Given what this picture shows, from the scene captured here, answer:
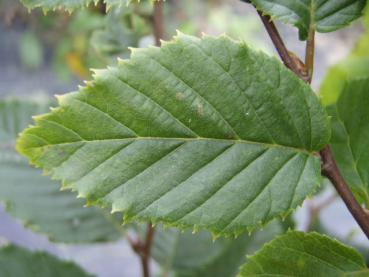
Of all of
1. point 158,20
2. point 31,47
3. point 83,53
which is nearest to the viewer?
point 158,20

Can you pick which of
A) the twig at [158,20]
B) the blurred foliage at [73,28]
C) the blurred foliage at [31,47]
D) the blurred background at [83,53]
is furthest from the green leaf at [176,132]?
the blurred foliage at [31,47]

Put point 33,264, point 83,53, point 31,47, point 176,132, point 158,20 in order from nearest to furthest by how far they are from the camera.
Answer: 1. point 176,132
2. point 158,20
3. point 33,264
4. point 83,53
5. point 31,47

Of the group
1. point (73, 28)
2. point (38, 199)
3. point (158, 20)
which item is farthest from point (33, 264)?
point (73, 28)

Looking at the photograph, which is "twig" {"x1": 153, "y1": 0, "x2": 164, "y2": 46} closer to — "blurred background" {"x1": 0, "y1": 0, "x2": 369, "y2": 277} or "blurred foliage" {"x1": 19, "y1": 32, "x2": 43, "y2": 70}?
"blurred background" {"x1": 0, "y1": 0, "x2": 369, "y2": 277}

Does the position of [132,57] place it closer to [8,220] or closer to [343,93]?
[343,93]

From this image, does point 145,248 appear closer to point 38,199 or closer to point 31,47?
point 38,199

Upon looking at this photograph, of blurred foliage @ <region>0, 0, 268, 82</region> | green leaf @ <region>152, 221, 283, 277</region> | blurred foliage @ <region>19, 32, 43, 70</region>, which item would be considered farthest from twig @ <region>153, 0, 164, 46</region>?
blurred foliage @ <region>19, 32, 43, 70</region>

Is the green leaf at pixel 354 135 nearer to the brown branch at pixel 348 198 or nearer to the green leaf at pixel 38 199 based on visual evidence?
the brown branch at pixel 348 198
